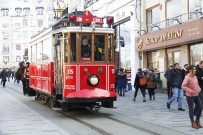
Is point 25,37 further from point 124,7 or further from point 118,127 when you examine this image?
point 118,127

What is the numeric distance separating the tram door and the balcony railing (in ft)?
29.1

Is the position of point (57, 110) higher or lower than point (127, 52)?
lower

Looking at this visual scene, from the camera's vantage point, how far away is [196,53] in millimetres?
21547

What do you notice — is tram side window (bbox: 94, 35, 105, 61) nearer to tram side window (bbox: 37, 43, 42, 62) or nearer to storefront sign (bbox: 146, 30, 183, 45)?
tram side window (bbox: 37, 43, 42, 62)

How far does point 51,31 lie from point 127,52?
53.5ft

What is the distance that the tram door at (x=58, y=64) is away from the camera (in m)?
13.9

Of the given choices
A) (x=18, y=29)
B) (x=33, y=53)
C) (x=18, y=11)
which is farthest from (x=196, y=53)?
(x=18, y=11)

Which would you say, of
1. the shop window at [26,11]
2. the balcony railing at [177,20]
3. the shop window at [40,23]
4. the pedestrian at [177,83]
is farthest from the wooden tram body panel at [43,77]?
the shop window at [26,11]

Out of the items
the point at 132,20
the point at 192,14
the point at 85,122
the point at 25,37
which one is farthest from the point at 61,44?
the point at 25,37

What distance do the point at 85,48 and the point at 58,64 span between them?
1.28 metres

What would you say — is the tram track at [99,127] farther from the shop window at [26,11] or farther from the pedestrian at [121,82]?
the shop window at [26,11]

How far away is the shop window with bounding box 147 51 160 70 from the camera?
85.9 ft

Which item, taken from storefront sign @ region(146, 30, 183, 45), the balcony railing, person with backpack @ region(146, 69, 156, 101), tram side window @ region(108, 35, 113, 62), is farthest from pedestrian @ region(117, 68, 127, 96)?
tram side window @ region(108, 35, 113, 62)

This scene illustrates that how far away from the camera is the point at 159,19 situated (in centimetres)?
2581
